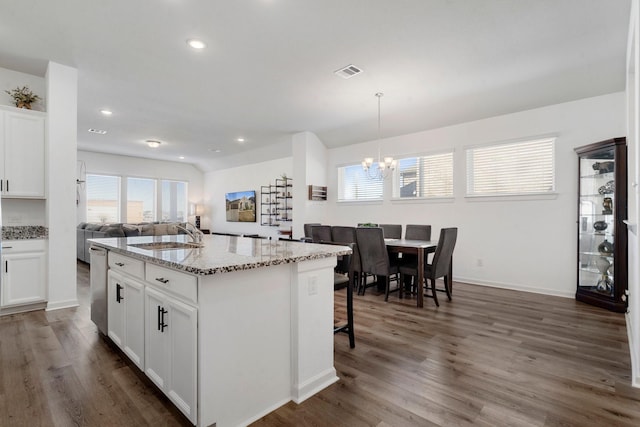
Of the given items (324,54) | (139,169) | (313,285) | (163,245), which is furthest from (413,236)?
(139,169)

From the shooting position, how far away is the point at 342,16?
285cm

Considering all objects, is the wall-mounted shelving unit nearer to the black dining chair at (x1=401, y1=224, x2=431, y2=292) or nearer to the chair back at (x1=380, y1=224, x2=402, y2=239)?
the chair back at (x1=380, y1=224, x2=402, y2=239)

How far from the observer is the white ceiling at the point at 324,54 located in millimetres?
2775

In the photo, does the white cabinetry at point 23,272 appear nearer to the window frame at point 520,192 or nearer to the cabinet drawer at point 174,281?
the cabinet drawer at point 174,281

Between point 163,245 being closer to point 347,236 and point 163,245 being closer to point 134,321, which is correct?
point 134,321

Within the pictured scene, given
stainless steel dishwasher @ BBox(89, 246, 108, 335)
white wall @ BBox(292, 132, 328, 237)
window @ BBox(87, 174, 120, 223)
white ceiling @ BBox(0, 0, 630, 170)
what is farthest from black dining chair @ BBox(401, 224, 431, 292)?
window @ BBox(87, 174, 120, 223)

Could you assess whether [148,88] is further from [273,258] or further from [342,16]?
[273,258]

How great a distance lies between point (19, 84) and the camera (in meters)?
3.96

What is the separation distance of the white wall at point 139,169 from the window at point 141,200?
0.23m

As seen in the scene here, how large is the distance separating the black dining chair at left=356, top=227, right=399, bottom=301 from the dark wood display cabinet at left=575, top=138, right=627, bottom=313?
242 centimetres

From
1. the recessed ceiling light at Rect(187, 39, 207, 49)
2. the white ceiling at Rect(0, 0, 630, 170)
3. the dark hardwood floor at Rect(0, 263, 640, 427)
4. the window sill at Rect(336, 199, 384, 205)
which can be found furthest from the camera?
the window sill at Rect(336, 199, 384, 205)

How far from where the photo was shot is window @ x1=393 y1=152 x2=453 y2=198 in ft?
18.4

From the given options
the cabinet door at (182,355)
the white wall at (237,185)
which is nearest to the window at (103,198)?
the white wall at (237,185)

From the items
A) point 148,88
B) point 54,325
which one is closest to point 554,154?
point 148,88
